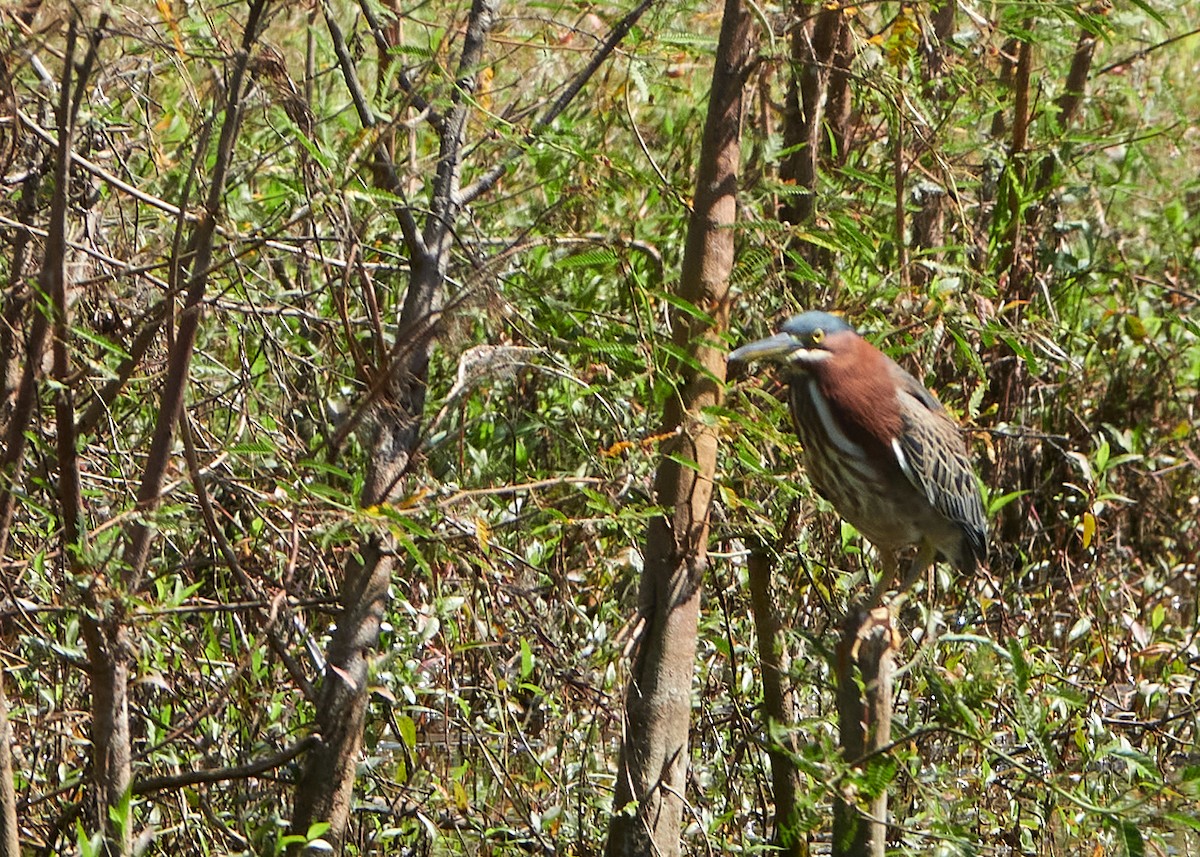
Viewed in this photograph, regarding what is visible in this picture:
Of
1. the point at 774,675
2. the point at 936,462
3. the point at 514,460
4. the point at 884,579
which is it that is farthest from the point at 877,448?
the point at 514,460

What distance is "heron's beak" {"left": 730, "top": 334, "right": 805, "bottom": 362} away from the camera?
14.0 ft

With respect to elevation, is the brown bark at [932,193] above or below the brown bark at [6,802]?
above

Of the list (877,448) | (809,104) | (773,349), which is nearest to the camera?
(773,349)

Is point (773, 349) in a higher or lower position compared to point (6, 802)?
higher

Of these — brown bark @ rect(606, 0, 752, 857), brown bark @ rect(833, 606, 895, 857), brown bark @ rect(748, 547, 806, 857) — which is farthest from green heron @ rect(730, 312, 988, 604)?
brown bark @ rect(833, 606, 895, 857)

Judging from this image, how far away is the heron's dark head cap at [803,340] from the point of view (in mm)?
4383

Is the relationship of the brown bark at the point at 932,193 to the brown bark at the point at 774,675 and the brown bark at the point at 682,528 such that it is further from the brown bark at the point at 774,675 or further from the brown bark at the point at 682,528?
the brown bark at the point at 774,675

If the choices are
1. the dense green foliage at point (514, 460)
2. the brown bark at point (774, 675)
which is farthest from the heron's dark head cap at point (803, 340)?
the brown bark at point (774, 675)

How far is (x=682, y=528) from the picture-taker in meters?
4.01

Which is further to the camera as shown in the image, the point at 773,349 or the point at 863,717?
the point at 773,349

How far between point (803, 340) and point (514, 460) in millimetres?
919

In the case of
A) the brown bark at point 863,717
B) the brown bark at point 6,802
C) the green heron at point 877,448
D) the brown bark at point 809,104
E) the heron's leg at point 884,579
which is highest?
the brown bark at point 809,104

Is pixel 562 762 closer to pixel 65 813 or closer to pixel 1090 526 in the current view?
pixel 65 813

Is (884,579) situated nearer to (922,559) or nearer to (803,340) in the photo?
(922,559)
